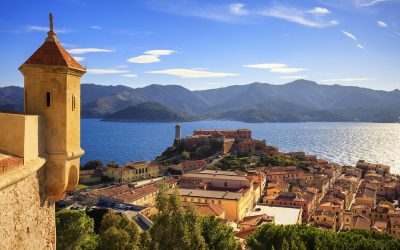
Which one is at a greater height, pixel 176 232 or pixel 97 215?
pixel 176 232

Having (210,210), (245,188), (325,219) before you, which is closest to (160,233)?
(210,210)

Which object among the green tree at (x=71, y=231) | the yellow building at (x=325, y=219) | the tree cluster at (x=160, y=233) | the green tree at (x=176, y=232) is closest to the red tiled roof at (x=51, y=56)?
the green tree at (x=176, y=232)

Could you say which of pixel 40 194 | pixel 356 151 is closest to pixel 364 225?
pixel 40 194

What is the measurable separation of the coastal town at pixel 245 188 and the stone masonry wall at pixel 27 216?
1791 centimetres

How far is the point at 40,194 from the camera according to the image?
8133 mm

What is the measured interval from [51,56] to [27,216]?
3469 millimetres

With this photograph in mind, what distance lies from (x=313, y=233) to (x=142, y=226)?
17.2 m

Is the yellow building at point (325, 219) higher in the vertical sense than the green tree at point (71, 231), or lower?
lower

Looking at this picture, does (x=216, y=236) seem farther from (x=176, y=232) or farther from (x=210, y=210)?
(x=210, y=210)

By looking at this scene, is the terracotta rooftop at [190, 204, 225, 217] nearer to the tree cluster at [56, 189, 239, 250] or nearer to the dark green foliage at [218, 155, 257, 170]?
the tree cluster at [56, 189, 239, 250]

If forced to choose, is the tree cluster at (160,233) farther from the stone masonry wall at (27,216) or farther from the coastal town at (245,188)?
Result: the coastal town at (245,188)

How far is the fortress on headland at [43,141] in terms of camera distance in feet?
23.7

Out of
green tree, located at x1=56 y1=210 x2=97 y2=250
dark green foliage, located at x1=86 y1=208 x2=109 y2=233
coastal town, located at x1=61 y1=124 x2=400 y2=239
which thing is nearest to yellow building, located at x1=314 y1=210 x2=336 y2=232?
coastal town, located at x1=61 y1=124 x2=400 y2=239

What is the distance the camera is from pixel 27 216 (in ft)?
24.0
